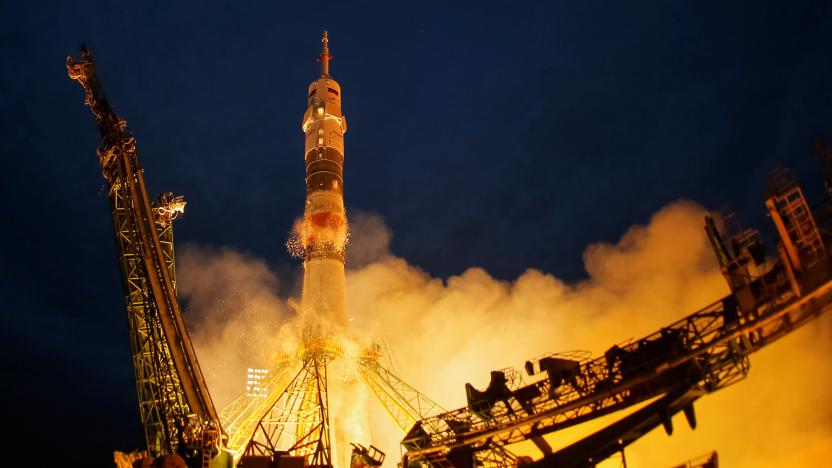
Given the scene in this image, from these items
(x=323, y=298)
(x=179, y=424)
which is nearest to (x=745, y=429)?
(x=323, y=298)

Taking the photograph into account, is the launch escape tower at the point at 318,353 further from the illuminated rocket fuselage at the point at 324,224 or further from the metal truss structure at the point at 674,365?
the metal truss structure at the point at 674,365

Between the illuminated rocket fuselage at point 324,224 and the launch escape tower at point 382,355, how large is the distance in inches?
3.8

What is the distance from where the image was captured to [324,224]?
45.9 metres

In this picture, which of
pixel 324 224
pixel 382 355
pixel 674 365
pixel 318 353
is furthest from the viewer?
pixel 324 224

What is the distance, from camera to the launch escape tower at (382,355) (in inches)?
791

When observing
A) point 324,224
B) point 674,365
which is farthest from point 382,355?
point 674,365

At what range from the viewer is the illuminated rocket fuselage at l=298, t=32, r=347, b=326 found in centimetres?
4447

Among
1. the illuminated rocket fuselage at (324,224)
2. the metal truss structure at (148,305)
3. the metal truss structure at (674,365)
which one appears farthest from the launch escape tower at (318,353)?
the metal truss structure at (674,365)

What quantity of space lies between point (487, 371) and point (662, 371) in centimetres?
2882

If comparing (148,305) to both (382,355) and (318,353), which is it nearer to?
(318,353)

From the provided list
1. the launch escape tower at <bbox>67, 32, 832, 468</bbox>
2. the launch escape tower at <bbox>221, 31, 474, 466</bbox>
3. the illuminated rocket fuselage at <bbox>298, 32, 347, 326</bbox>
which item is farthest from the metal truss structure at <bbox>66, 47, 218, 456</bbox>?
the illuminated rocket fuselage at <bbox>298, 32, 347, 326</bbox>

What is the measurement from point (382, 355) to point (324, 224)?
32.1 ft

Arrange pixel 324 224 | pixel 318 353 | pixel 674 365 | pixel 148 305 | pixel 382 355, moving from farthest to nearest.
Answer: pixel 324 224 → pixel 382 355 → pixel 318 353 → pixel 148 305 → pixel 674 365

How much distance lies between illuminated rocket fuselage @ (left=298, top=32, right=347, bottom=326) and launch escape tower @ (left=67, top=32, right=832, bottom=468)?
97mm
